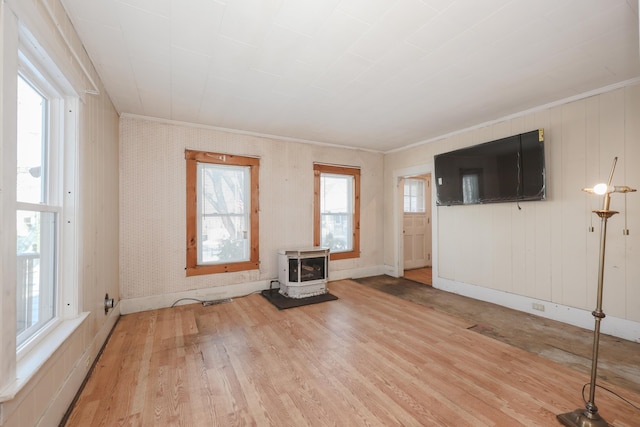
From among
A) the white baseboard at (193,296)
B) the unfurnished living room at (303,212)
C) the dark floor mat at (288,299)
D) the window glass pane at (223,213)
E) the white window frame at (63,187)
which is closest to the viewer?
the unfurnished living room at (303,212)

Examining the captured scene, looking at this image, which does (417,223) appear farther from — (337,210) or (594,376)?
(594,376)

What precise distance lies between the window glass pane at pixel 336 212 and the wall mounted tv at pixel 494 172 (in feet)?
5.40

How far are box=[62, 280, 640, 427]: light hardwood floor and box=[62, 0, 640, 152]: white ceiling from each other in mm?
2527

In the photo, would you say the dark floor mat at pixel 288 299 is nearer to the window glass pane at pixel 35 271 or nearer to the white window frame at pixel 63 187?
the white window frame at pixel 63 187

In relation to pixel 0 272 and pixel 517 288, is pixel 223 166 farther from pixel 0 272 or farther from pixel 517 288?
pixel 517 288

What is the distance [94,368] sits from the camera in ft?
7.09

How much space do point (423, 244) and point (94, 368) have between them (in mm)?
5923

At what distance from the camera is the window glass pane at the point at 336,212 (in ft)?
16.4

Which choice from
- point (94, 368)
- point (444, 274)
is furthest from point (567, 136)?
point (94, 368)

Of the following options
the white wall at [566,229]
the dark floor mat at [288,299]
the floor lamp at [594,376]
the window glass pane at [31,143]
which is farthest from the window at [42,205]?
the white wall at [566,229]

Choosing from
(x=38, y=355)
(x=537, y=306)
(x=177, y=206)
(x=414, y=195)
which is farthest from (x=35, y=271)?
(x=414, y=195)

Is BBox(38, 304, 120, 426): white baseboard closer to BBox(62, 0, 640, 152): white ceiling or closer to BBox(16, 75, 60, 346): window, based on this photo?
BBox(16, 75, 60, 346): window

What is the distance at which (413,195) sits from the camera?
20.5 ft

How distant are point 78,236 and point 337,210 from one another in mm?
3850
